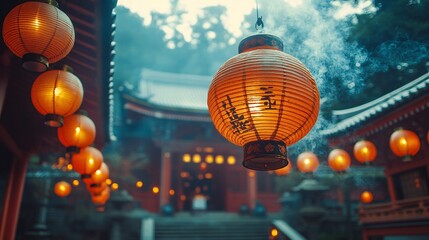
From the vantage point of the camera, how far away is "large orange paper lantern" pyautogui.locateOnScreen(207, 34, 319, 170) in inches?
115

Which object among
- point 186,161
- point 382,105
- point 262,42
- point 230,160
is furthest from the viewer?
point 230,160

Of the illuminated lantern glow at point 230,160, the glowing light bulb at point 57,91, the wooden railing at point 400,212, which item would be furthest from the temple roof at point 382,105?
the illuminated lantern glow at point 230,160

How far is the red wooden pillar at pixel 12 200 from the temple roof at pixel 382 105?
26.1 ft

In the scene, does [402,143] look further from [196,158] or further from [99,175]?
[196,158]

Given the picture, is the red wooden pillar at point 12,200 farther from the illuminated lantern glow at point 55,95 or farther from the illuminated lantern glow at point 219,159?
the illuminated lantern glow at point 219,159

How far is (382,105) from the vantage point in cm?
864

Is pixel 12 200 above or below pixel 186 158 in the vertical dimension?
below

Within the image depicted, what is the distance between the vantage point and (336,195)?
18.6 meters

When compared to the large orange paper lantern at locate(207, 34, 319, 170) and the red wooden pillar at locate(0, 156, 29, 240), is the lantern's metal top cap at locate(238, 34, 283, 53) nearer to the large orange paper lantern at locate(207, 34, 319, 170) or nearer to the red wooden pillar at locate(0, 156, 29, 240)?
the large orange paper lantern at locate(207, 34, 319, 170)

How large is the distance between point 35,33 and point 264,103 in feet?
7.00

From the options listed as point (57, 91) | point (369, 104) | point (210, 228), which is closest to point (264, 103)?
point (57, 91)

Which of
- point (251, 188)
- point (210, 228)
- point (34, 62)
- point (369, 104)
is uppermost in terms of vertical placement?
point (369, 104)

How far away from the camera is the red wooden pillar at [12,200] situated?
858 cm

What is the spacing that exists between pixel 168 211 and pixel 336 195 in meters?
8.80
